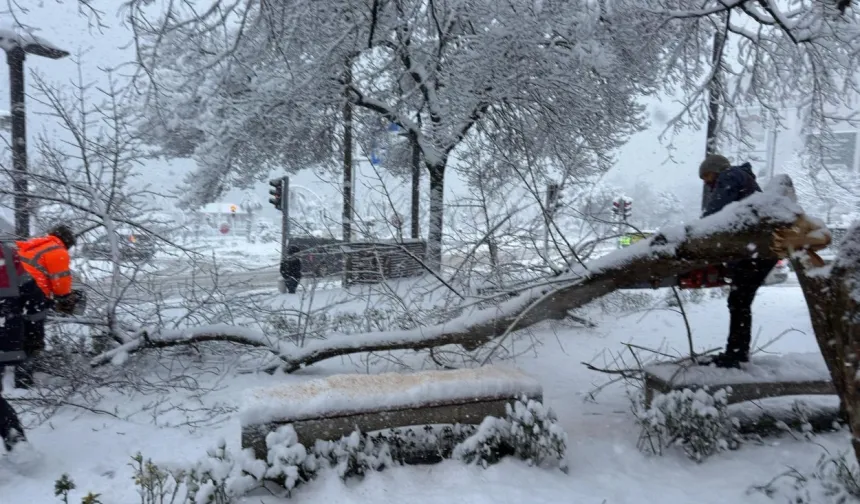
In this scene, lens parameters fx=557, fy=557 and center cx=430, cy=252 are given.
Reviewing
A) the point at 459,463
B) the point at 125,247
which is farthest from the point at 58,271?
the point at 459,463

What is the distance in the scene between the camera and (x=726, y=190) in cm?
418

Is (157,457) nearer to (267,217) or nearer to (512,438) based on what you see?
(512,438)

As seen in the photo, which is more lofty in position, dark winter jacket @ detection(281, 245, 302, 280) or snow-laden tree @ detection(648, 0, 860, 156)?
snow-laden tree @ detection(648, 0, 860, 156)

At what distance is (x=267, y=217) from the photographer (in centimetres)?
3050

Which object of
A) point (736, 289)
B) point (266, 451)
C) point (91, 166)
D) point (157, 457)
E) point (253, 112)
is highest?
point (253, 112)

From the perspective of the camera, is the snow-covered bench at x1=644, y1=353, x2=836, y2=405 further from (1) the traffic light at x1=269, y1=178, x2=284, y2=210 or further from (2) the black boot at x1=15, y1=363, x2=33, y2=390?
(1) the traffic light at x1=269, y1=178, x2=284, y2=210

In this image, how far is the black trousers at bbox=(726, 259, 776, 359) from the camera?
4086 millimetres

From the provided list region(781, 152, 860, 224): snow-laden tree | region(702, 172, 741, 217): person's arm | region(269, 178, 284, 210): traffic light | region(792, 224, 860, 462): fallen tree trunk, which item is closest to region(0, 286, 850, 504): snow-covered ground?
region(792, 224, 860, 462): fallen tree trunk

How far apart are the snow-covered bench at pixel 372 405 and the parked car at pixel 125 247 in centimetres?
347

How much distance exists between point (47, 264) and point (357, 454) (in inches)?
107

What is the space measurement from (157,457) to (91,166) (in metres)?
3.56

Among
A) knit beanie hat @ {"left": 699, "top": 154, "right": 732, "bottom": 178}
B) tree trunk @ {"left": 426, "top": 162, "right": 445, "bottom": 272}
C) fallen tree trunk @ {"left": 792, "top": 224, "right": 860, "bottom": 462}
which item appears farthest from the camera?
tree trunk @ {"left": 426, "top": 162, "right": 445, "bottom": 272}

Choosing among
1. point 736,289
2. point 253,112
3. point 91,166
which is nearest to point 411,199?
point 253,112

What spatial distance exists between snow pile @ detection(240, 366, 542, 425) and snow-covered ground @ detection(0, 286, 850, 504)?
0.40m
